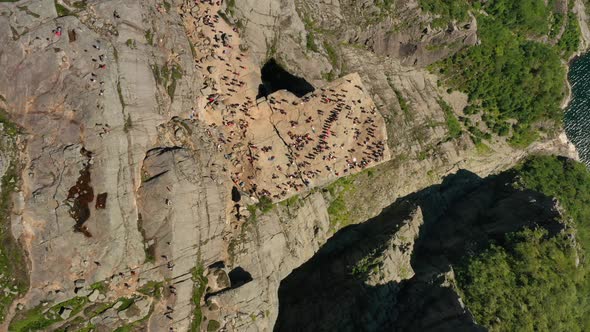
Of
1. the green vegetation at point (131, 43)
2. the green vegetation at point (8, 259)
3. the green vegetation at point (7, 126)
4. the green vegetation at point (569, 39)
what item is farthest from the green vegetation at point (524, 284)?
the green vegetation at point (7, 126)

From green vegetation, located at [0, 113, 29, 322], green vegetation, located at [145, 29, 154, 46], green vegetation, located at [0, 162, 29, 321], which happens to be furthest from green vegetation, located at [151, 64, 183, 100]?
green vegetation, located at [0, 162, 29, 321]

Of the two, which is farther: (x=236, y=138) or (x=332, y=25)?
(x=332, y=25)

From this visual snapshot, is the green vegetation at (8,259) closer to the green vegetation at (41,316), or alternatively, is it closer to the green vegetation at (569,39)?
the green vegetation at (41,316)

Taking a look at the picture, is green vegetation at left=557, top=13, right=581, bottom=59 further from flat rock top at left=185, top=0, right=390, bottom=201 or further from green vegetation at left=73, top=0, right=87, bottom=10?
green vegetation at left=73, top=0, right=87, bottom=10

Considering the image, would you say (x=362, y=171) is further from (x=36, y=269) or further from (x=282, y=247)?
(x=36, y=269)

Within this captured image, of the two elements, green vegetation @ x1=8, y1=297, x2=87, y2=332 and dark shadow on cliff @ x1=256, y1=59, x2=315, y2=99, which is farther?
dark shadow on cliff @ x1=256, y1=59, x2=315, y2=99

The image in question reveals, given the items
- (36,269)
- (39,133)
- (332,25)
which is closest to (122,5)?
(39,133)
